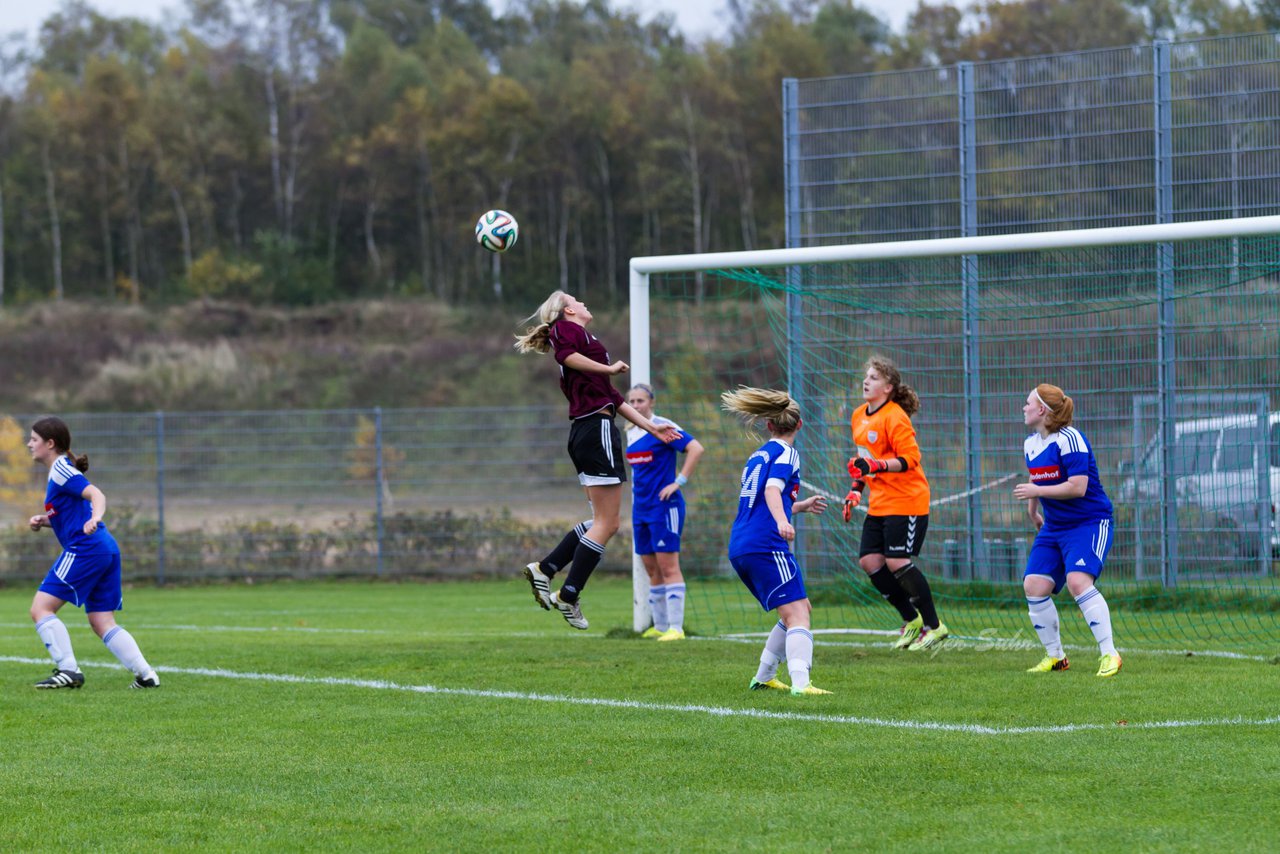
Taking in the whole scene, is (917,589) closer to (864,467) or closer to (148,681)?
(864,467)

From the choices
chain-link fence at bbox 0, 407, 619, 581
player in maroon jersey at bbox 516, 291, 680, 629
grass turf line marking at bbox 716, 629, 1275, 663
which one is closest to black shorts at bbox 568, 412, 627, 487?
player in maroon jersey at bbox 516, 291, 680, 629

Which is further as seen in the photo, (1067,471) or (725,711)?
(1067,471)

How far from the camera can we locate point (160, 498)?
22141 mm

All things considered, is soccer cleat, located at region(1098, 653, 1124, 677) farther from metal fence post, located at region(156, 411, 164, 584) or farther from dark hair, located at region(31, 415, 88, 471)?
metal fence post, located at region(156, 411, 164, 584)

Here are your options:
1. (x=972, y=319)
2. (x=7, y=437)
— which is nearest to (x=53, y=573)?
(x=972, y=319)

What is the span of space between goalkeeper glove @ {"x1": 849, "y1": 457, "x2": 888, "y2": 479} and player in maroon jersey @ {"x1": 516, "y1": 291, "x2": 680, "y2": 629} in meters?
1.31

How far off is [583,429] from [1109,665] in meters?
3.62

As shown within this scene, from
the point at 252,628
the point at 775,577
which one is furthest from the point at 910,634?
the point at 252,628

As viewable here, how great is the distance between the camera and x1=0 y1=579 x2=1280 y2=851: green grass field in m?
5.18

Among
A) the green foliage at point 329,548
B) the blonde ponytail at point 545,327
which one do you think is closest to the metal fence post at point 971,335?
the blonde ponytail at point 545,327

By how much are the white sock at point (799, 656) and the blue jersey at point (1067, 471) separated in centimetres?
190

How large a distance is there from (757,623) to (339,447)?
11568mm

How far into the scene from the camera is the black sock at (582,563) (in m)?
9.62

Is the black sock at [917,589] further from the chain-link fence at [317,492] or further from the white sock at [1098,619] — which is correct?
the chain-link fence at [317,492]
